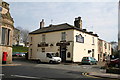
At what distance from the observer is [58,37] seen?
33750 mm

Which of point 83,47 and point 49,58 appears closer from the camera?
point 49,58

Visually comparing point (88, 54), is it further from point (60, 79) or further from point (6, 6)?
point (60, 79)

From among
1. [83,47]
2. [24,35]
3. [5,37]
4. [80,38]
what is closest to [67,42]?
[80,38]

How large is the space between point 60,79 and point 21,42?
84.0 m

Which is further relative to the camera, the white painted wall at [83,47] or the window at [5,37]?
the white painted wall at [83,47]

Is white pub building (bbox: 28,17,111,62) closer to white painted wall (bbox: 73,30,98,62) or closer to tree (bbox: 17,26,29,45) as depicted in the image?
white painted wall (bbox: 73,30,98,62)

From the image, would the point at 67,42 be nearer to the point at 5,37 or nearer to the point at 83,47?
the point at 83,47

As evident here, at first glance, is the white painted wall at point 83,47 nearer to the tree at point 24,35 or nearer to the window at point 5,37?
the window at point 5,37

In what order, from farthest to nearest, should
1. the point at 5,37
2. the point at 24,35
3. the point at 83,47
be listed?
the point at 24,35 → the point at 83,47 → the point at 5,37

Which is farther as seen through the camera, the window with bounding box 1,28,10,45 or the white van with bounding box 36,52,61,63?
the white van with bounding box 36,52,61,63

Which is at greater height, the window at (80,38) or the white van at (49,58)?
the window at (80,38)

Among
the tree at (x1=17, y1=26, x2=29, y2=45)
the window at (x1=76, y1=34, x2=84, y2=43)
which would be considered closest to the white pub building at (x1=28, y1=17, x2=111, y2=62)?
the window at (x1=76, y1=34, x2=84, y2=43)

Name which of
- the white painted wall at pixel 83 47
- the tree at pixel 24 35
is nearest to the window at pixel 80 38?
the white painted wall at pixel 83 47

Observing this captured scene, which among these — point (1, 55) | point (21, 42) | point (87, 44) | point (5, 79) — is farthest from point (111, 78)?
point (21, 42)
